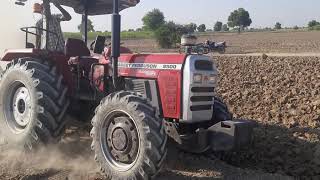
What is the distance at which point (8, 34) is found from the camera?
10.8 meters

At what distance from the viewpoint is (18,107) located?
6.72 metres

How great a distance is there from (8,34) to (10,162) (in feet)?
17.2

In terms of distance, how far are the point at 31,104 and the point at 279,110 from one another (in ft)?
16.0

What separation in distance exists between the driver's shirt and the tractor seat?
0.83 ft

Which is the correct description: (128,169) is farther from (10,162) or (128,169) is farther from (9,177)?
(10,162)

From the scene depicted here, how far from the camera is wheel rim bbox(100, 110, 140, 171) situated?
5.20 meters

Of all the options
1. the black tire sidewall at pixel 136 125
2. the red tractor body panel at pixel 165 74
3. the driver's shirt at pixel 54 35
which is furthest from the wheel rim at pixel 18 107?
the red tractor body panel at pixel 165 74

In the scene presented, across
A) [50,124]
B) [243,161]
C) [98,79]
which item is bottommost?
[243,161]

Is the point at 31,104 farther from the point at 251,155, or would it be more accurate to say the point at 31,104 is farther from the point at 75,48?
the point at 251,155

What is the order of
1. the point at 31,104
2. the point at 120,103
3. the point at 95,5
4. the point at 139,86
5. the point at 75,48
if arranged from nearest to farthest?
the point at 120,103, the point at 139,86, the point at 31,104, the point at 75,48, the point at 95,5

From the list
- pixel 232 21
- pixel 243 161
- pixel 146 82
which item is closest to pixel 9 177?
pixel 146 82

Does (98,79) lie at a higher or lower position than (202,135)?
higher

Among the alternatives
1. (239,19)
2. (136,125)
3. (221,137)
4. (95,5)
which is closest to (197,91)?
(221,137)

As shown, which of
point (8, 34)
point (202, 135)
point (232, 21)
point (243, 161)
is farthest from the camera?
point (232, 21)
